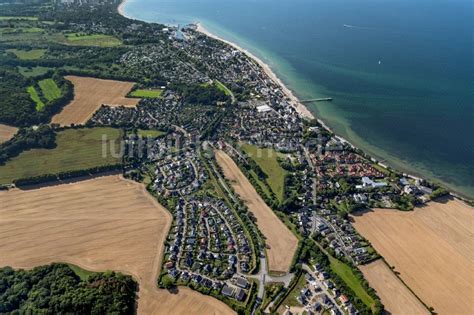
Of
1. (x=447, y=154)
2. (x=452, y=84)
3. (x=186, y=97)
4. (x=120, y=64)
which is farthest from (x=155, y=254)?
(x=452, y=84)

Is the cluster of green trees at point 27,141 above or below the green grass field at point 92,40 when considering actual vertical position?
below

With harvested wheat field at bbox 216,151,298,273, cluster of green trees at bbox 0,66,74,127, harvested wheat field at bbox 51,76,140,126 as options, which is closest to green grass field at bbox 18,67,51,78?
cluster of green trees at bbox 0,66,74,127

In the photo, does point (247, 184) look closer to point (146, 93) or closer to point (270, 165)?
point (270, 165)

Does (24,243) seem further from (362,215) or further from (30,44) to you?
(30,44)

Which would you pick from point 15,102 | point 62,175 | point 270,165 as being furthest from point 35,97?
point 270,165

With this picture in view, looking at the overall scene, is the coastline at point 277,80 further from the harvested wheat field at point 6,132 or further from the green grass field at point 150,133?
the harvested wheat field at point 6,132

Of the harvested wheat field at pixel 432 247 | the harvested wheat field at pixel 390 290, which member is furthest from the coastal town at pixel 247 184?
the harvested wheat field at pixel 432 247

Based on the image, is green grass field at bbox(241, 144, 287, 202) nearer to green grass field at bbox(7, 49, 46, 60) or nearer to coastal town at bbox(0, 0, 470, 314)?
coastal town at bbox(0, 0, 470, 314)
